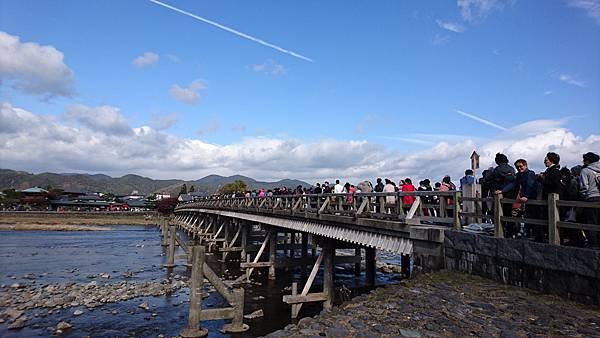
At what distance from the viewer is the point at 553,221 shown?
6.86 metres

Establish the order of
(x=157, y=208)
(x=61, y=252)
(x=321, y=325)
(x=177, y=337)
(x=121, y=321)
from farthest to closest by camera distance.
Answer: (x=157, y=208) < (x=61, y=252) < (x=121, y=321) < (x=177, y=337) < (x=321, y=325)

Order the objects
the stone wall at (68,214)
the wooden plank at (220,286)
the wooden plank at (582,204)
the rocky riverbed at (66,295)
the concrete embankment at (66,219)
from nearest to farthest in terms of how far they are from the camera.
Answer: the wooden plank at (582,204) → the wooden plank at (220,286) → the rocky riverbed at (66,295) → the concrete embankment at (66,219) → the stone wall at (68,214)

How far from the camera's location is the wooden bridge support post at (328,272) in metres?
14.4

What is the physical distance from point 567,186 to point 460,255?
96.0 inches

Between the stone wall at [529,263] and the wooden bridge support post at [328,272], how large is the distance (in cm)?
625

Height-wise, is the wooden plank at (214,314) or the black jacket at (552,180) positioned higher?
the black jacket at (552,180)

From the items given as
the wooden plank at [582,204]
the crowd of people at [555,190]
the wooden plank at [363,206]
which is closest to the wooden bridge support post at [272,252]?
the wooden plank at [363,206]

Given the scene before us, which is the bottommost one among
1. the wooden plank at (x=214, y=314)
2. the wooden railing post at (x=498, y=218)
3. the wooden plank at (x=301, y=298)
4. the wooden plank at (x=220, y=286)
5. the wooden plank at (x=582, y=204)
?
the wooden plank at (x=301, y=298)

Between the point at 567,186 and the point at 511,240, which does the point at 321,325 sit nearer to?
the point at 511,240

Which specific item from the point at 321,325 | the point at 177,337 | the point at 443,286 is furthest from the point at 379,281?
the point at 321,325

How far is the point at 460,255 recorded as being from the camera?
8.71 metres

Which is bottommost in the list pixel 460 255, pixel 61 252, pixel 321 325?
pixel 61 252

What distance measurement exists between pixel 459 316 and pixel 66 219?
85.8 metres

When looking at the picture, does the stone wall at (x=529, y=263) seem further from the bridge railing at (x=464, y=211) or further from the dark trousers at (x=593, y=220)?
the dark trousers at (x=593, y=220)
